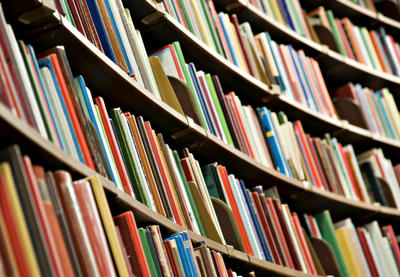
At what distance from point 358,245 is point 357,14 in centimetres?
141

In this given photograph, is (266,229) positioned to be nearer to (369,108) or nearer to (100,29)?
(100,29)

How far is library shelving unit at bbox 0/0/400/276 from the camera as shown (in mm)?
1684

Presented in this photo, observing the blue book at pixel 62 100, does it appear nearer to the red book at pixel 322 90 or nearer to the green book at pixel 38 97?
the green book at pixel 38 97

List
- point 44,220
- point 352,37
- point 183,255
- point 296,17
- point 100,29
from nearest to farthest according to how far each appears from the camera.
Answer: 1. point 44,220
2. point 183,255
3. point 100,29
4. point 296,17
5. point 352,37

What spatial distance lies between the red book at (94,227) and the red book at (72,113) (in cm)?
17

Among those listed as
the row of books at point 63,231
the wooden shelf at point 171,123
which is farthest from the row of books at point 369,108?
the row of books at point 63,231

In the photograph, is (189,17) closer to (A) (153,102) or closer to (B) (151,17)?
(B) (151,17)

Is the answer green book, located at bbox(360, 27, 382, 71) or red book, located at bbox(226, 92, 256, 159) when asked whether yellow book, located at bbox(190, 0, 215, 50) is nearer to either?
red book, located at bbox(226, 92, 256, 159)

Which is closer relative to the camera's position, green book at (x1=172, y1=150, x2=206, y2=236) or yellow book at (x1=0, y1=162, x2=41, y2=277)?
yellow book at (x1=0, y1=162, x2=41, y2=277)

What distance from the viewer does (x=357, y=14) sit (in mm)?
4180

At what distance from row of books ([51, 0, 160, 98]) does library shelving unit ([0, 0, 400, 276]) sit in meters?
0.08

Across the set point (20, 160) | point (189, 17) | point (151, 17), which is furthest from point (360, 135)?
point (20, 160)

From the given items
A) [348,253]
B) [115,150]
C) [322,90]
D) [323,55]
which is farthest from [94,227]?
[323,55]

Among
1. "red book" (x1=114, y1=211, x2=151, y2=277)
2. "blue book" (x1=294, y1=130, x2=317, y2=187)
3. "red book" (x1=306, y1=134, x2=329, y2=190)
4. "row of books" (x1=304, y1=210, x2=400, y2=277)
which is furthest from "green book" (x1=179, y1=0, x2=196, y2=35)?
"red book" (x1=114, y1=211, x2=151, y2=277)
